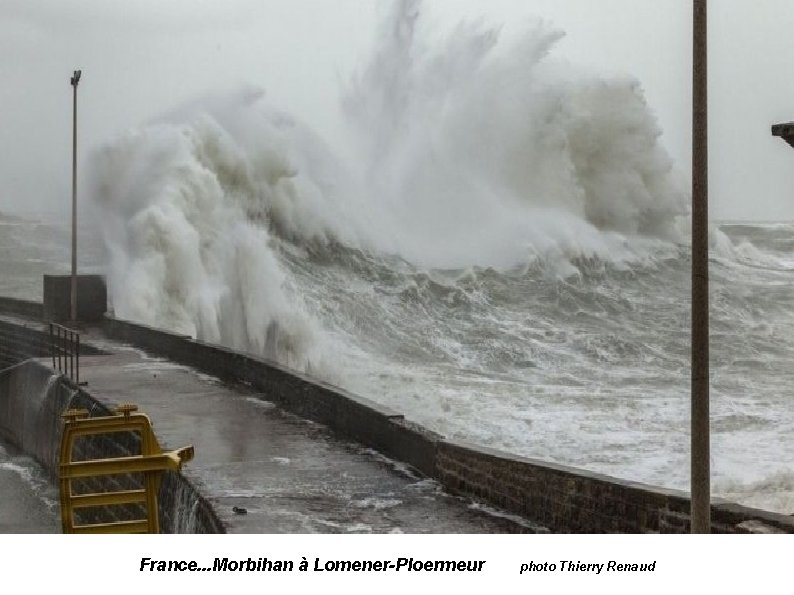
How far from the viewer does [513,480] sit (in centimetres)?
765

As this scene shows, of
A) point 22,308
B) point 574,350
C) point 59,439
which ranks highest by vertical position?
point 22,308

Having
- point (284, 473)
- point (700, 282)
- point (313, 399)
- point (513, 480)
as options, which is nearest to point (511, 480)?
point (513, 480)

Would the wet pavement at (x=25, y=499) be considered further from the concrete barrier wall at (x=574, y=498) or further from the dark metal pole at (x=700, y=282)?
the dark metal pole at (x=700, y=282)

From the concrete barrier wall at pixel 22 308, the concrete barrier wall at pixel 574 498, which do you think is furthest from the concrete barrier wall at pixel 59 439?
the concrete barrier wall at pixel 22 308

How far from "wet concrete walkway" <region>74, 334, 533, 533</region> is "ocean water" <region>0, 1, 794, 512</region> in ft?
11.3

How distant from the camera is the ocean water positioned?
1574cm

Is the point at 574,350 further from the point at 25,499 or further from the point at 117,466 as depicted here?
the point at 117,466

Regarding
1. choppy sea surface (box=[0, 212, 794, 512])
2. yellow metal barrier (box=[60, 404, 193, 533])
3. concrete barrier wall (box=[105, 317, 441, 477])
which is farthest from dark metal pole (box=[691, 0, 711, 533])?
choppy sea surface (box=[0, 212, 794, 512])

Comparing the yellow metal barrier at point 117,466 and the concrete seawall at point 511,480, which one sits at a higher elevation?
the yellow metal barrier at point 117,466

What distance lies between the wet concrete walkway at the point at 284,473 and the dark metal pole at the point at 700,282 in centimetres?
172

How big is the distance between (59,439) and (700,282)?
8184 mm

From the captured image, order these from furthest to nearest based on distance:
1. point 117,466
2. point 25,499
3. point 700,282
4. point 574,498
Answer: point 25,499, point 574,498, point 700,282, point 117,466

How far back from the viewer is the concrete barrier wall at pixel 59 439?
26.8ft
